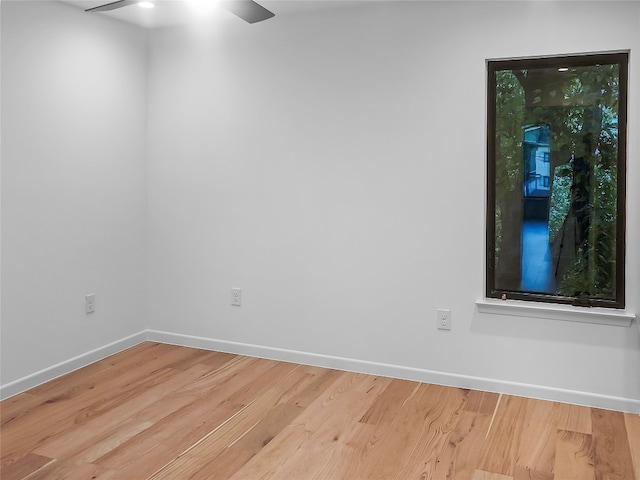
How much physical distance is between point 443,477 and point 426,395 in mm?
907

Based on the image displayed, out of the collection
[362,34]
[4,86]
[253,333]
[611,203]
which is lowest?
[253,333]

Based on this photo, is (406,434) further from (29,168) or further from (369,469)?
(29,168)

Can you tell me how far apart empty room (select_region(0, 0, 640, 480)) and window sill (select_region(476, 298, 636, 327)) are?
0.01 meters

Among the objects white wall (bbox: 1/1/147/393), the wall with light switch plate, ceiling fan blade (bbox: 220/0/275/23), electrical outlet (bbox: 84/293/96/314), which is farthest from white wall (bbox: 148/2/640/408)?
ceiling fan blade (bbox: 220/0/275/23)

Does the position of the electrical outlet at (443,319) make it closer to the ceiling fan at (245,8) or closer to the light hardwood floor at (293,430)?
the light hardwood floor at (293,430)

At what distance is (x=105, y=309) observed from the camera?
397 centimetres

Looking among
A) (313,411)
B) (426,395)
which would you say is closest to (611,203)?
(426,395)

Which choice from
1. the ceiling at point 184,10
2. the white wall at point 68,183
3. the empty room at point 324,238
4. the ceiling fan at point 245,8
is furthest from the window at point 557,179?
the white wall at point 68,183

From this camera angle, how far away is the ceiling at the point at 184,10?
3492 mm

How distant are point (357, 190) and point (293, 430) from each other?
1.52m

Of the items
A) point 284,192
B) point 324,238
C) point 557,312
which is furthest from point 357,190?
point 557,312

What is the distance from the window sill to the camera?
123 inches

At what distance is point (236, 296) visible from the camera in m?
4.07

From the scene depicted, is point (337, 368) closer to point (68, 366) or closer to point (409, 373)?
point (409, 373)
